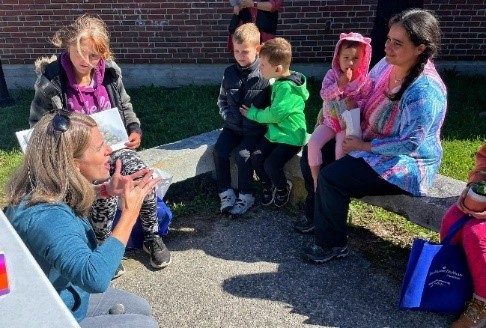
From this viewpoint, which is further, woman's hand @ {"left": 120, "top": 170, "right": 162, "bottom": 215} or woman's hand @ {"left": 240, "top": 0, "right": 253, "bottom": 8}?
woman's hand @ {"left": 240, "top": 0, "right": 253, "bottom": 8}

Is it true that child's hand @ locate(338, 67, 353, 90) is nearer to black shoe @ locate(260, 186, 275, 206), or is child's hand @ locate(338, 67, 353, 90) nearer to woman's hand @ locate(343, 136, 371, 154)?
woman's hand @ locate(343, 136, 371, 154)

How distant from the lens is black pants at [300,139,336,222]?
3662mm

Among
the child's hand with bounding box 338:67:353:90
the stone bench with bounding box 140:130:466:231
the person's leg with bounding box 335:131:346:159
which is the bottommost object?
the stone bench with bounding box 140:130:466:231

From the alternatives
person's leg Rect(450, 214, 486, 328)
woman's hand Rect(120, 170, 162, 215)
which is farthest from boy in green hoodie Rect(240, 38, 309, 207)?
woman's hand Rect(120, 170, 162, 215)

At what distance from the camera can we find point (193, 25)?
7117 mm

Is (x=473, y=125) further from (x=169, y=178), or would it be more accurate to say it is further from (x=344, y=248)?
(x=169, y=178)

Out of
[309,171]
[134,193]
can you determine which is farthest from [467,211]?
[134,193]

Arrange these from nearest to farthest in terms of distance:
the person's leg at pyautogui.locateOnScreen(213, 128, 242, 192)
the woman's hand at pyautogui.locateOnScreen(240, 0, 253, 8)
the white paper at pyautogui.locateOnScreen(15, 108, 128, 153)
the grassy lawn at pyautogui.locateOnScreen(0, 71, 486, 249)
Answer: the white paper at pyautogui.locateOnScreen(15, 108, 128, 153) → the person's leg at pyautogui.locateOnScreen(213, 128, 242, 192) → the grassy lawn at pyautogui.locateOnScreen(0, 71, 486, 249) → the woman's hand at pyautogui.locateOnScreen(240, 0, 253, 8)

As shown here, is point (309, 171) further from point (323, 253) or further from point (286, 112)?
point (323, 253)

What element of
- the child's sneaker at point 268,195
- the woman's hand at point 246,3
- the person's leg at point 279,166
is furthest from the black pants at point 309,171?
the woman's hand at point 246,3

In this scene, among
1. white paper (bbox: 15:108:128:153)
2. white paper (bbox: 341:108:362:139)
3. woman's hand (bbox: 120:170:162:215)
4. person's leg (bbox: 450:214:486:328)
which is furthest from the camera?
white paper (bbox: 15:108:128:153)

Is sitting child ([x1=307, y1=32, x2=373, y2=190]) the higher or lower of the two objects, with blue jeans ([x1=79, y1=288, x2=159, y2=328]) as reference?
higher

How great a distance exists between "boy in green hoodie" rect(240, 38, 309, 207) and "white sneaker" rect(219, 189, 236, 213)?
0.26 meters

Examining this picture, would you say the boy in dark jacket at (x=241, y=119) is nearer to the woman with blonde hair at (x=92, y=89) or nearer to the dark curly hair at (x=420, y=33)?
the woman with blonde hair at (x=92, y=89)
